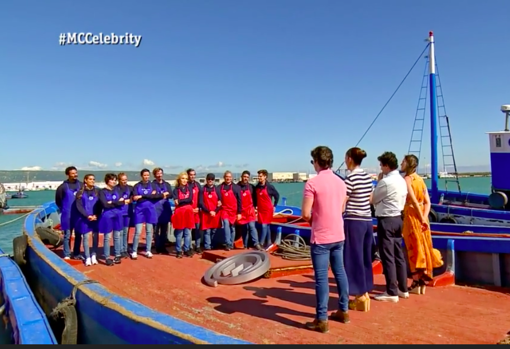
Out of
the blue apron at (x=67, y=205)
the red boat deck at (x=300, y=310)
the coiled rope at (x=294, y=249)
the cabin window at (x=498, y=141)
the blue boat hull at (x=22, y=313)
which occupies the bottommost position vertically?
the red boat deck at (x=300, y=310)

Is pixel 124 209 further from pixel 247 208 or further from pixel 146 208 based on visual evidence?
pixel 247 208

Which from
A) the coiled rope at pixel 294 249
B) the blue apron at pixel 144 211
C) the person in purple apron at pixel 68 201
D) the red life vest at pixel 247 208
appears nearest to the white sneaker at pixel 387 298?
the coiled rope at pixel 294 249

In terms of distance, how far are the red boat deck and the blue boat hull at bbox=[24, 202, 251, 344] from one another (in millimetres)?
810

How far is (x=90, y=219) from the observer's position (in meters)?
6.63

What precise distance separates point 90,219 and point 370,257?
468 cm

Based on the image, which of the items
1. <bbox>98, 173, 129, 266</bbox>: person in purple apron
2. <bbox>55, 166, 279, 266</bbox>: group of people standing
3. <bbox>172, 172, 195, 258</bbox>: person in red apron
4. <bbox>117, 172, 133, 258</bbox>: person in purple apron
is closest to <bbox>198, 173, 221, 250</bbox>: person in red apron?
<bbox>55, 166, 279, 266</bbox>: group of people standing

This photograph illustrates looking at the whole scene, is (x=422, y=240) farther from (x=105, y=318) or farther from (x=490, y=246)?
(x=105, y=318)

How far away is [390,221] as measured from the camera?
4445 mm

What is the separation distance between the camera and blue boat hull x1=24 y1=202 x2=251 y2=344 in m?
2.39

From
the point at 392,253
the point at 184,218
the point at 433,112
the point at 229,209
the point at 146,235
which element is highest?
the point at 433,112

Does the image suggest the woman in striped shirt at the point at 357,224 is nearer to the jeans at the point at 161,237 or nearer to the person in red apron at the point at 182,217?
the person in red apron at the point at 182,217

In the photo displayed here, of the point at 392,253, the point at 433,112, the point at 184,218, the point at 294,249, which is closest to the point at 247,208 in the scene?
the point at 184,218

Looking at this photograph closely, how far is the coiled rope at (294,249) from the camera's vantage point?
256 inches

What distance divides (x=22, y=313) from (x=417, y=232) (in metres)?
4.56
